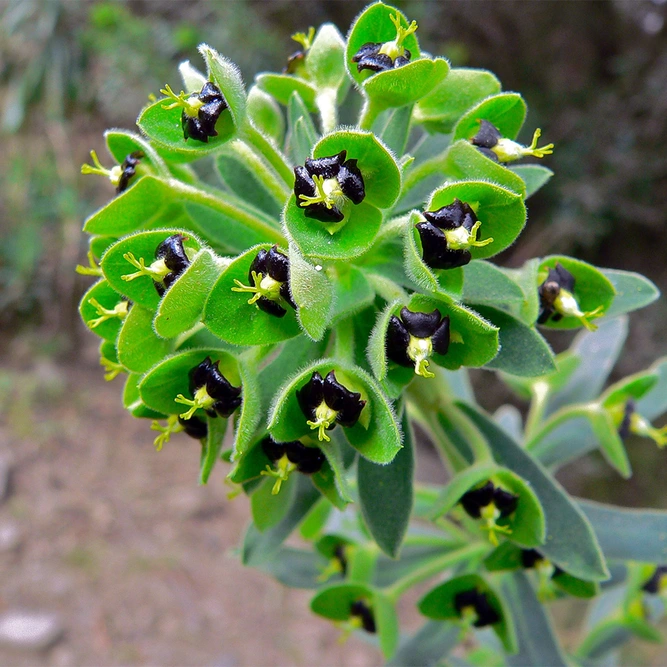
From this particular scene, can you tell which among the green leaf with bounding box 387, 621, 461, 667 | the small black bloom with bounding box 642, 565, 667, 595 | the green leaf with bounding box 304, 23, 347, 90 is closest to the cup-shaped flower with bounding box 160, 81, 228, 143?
the green leaf with bounding box 304, 23, 347, 90

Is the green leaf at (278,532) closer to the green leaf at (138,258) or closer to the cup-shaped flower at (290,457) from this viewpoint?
the cup-shaped flower at (290,457)

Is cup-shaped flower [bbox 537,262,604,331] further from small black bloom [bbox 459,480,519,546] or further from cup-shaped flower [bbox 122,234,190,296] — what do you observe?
cup-shaped flower [bbox 122,234,190,296]

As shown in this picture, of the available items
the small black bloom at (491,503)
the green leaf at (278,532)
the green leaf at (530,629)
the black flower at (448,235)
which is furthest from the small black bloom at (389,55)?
the green leaf at (530,629)

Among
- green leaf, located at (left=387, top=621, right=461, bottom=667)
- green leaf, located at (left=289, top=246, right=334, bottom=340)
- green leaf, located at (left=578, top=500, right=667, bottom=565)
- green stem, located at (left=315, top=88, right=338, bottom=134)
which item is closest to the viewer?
green leaf, located at (left=289, top=246, right=334, bottom=340)

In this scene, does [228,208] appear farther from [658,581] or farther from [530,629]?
[658,581]

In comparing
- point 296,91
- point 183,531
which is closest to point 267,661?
point 183,531

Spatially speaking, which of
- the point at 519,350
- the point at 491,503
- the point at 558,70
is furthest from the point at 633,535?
the point at 558,70
